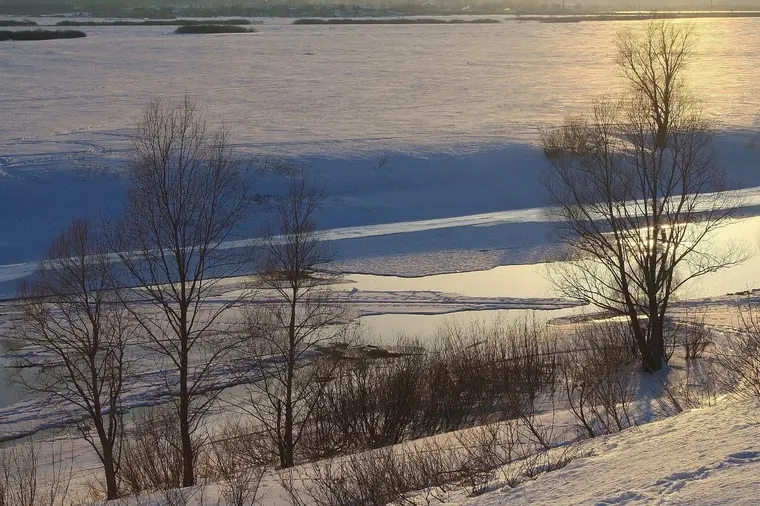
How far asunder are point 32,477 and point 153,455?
2083mm

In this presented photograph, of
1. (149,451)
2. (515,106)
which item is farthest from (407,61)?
(149,451)

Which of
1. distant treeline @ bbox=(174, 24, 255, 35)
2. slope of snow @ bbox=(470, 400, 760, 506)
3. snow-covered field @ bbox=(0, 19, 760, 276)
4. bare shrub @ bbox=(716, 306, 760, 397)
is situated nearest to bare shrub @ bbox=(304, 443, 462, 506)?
slope of snow @ bbox=(470, 400, 760, 506)

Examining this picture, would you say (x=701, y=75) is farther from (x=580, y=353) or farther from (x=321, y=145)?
(x=580, y=353)

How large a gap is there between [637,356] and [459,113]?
26337 millimetres

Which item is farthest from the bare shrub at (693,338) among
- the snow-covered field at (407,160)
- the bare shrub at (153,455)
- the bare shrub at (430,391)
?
the bare shrub at (153,455)

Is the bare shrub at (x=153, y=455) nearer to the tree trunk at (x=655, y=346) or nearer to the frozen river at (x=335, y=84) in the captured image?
the tree trunk at (x=655, y=346)

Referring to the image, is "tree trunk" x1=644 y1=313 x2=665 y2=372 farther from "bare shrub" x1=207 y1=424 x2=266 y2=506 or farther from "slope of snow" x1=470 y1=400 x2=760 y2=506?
"bare shrub" x1=207 y1=424 x2=266 y2=506

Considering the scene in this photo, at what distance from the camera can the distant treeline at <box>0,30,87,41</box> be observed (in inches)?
2549

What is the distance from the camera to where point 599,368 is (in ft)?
52.7

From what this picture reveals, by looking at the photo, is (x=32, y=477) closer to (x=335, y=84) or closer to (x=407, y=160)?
(x=407, y=160)

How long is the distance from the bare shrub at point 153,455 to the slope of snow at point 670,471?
661 centimetres

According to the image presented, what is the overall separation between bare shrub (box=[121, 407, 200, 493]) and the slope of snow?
6.61 meters

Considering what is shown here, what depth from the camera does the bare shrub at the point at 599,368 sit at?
13173mm

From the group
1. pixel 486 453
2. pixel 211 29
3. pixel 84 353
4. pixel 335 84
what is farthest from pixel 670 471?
pixel 211 29
